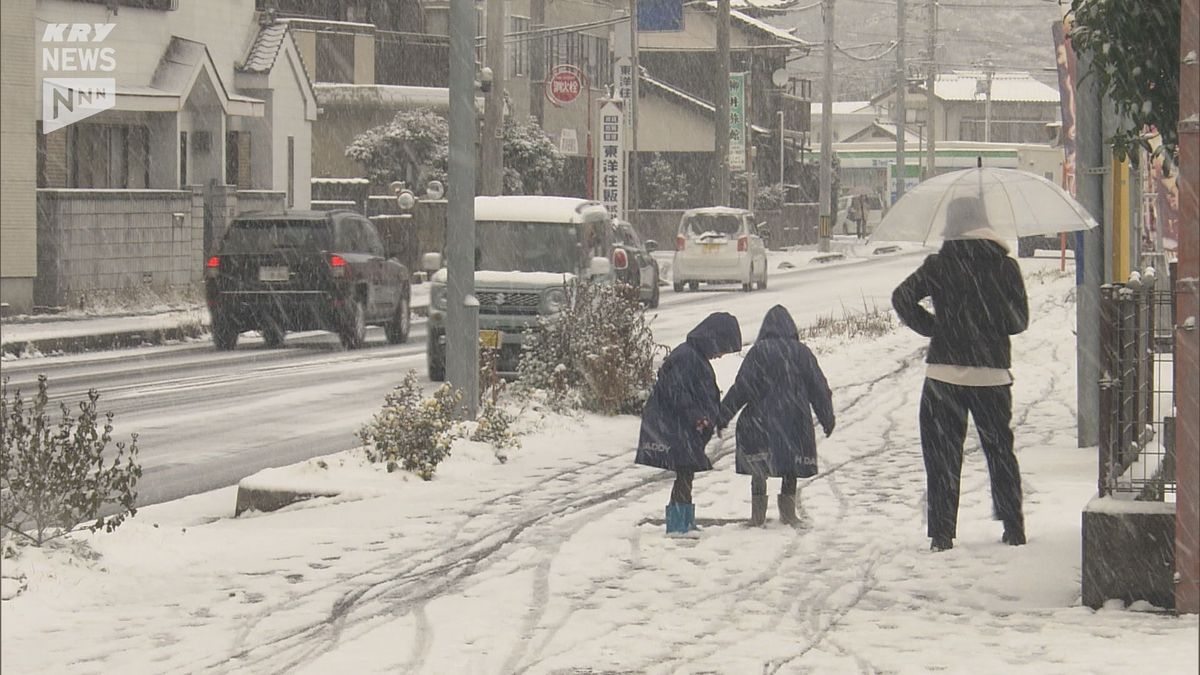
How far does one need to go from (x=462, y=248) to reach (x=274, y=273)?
35.0 ft

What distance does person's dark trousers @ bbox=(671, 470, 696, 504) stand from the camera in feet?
33.4

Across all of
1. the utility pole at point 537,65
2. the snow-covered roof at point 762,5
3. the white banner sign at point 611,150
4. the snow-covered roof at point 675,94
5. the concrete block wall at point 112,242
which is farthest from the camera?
the snow-covered roof at point 762,5

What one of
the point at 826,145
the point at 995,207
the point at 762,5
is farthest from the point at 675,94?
the point at 995,207

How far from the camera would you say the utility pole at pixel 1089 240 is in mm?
13191

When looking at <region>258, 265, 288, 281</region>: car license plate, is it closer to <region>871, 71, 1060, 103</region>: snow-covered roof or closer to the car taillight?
the car taillight

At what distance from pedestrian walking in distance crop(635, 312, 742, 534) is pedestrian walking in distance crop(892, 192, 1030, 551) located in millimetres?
1119

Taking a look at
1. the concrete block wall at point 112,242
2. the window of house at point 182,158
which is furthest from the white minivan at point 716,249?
the concrete block wall at point 112,242

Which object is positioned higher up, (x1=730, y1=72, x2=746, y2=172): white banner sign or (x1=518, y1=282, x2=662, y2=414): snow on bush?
(x1=730, y1=72, x2=746, y2=172): white banner sign

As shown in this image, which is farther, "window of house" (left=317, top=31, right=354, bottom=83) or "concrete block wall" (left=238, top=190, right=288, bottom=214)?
"window of house" (left=317, top=31, right=354, bottom=83)

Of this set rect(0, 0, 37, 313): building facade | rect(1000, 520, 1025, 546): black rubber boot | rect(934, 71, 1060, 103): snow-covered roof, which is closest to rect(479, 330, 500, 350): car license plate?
rect(1000, 520, 1025, 546): black rubber boot

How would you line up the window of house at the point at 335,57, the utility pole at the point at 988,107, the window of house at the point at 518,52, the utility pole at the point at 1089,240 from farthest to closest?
the utility pole at the point at 988,107 → the window of house at the point at 518,52 → the window of house at the point at 335,57 → the utility pole at the point at 1089,240

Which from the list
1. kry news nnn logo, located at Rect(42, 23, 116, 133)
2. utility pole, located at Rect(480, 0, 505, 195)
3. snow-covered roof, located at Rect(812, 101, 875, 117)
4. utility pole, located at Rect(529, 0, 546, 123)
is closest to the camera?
kry news nnn logo, located at Rect(42, 23, 116, 133)

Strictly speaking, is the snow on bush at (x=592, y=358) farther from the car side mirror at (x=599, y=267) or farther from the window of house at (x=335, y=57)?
the window of house at (x=335, y=57)

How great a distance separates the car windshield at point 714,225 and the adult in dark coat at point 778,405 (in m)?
29.1
